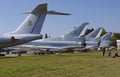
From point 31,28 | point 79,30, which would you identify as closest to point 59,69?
point 31,28

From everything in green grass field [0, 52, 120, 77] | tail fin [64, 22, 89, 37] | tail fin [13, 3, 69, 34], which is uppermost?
tail fin [13, 3, 69, 34]

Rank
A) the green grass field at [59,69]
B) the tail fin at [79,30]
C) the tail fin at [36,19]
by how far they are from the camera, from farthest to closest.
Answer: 1. the tail fin at [79,30]
2. the tail fin at [36,19]
3. the green grass field at [59,69]

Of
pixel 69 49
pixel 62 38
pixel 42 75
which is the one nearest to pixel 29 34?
pixel 42 75

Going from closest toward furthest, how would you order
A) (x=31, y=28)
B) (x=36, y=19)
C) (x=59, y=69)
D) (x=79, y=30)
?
(x=59, y=69) < (x=36, y=19) < (x=31, y=28) < (x=79, y=30)

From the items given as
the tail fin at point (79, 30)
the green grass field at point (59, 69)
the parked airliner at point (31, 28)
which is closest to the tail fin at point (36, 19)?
the parked airliner at point (31, 28)

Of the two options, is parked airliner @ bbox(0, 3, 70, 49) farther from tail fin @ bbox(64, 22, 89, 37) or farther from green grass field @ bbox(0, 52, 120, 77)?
tail fin @ bbox(64, 22, 89, 37)

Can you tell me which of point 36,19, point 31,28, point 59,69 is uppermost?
point 36,19

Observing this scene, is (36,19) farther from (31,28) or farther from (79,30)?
(79,30)

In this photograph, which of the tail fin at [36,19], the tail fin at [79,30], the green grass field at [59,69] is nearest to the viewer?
the green grass field at [59,69]

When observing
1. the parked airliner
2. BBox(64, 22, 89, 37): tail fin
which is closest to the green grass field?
the parked airliner

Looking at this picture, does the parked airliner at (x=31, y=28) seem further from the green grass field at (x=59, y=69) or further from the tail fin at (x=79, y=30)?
the tail fin at (x=79, y=30)

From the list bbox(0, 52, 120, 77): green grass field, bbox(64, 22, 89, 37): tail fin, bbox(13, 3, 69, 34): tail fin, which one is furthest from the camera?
bbox(64, 22, 89, 37): tail fin

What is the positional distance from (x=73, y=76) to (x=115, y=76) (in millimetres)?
2250

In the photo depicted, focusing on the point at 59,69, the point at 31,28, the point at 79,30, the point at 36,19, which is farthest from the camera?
the point at 79,30
